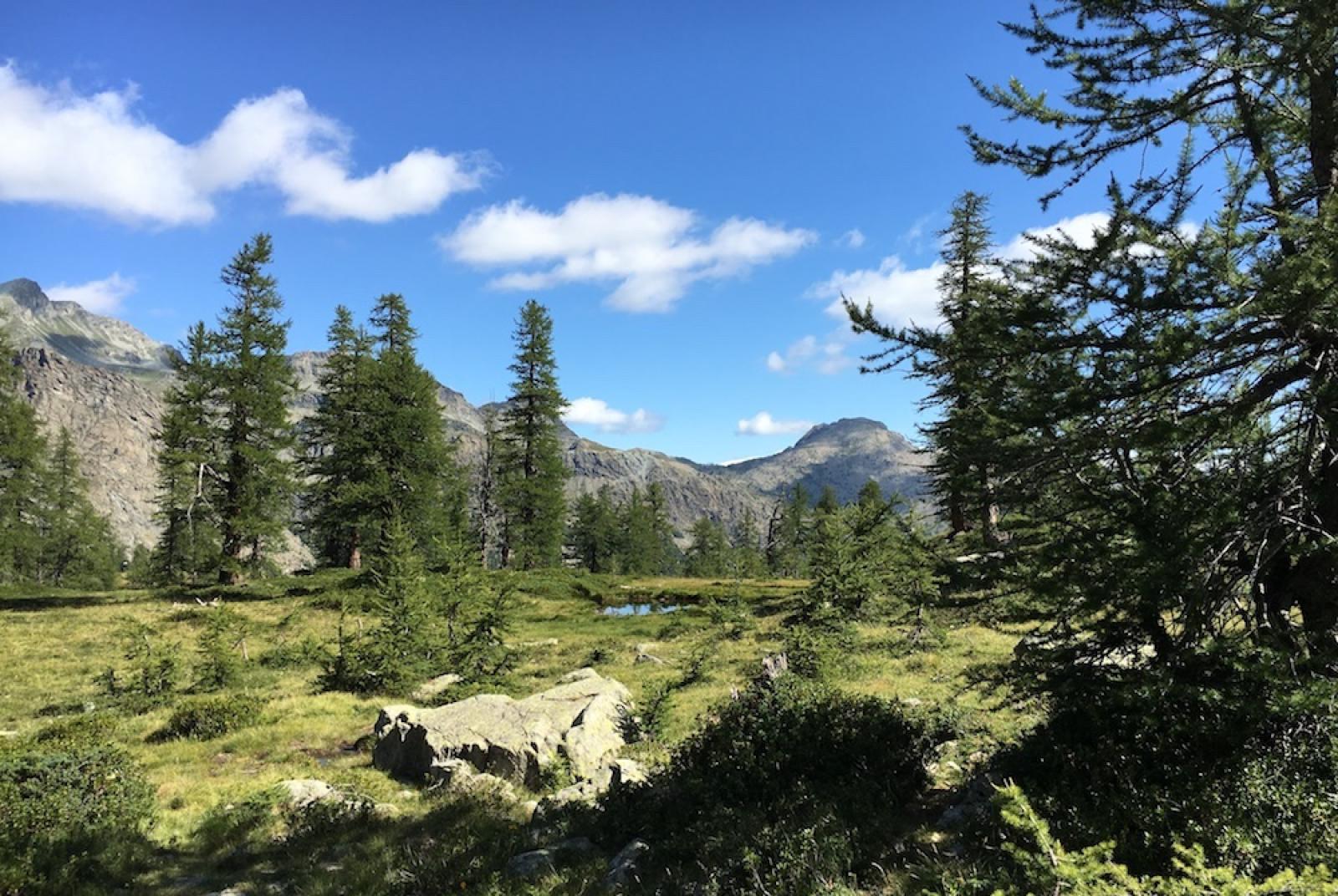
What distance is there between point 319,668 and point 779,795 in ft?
60.8

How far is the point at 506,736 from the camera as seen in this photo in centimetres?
1220

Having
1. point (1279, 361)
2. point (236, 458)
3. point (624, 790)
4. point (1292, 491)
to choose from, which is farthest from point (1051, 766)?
point (236, 458)

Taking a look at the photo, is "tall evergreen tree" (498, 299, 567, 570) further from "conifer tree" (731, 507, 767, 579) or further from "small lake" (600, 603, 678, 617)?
"conifer tree" (731, 507, 767, 579)

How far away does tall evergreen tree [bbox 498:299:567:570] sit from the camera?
4459 centimetres

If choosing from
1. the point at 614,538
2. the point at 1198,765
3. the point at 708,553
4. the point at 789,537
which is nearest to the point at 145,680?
the point at 1198,765

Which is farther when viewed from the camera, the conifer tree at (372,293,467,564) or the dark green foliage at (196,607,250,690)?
the conifer tree at (372,293,467,564)

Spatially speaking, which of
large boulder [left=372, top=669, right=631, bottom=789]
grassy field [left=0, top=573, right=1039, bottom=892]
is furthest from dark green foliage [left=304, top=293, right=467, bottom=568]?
large boulder [left=372, top=669, right=631, bottom=789]

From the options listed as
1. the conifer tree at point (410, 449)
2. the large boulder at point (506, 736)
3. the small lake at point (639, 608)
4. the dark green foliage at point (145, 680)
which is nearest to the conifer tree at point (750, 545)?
the small lake at point (639, 608)

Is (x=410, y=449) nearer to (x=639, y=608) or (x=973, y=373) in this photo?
(x=639, y=608)

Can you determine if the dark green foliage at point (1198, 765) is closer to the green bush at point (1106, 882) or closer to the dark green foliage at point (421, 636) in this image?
the green bush at point (1106, 882)

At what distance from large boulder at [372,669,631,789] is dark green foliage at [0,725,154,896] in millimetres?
3792

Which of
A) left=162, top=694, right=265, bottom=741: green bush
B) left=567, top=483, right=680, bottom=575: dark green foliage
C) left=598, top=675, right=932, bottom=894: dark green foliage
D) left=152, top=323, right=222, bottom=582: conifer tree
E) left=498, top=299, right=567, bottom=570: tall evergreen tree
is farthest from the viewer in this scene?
left=567, top=483, right=680, bottom=575: dark green foliage

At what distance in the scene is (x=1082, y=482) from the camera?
669cm

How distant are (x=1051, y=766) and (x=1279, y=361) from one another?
14.5 feet
